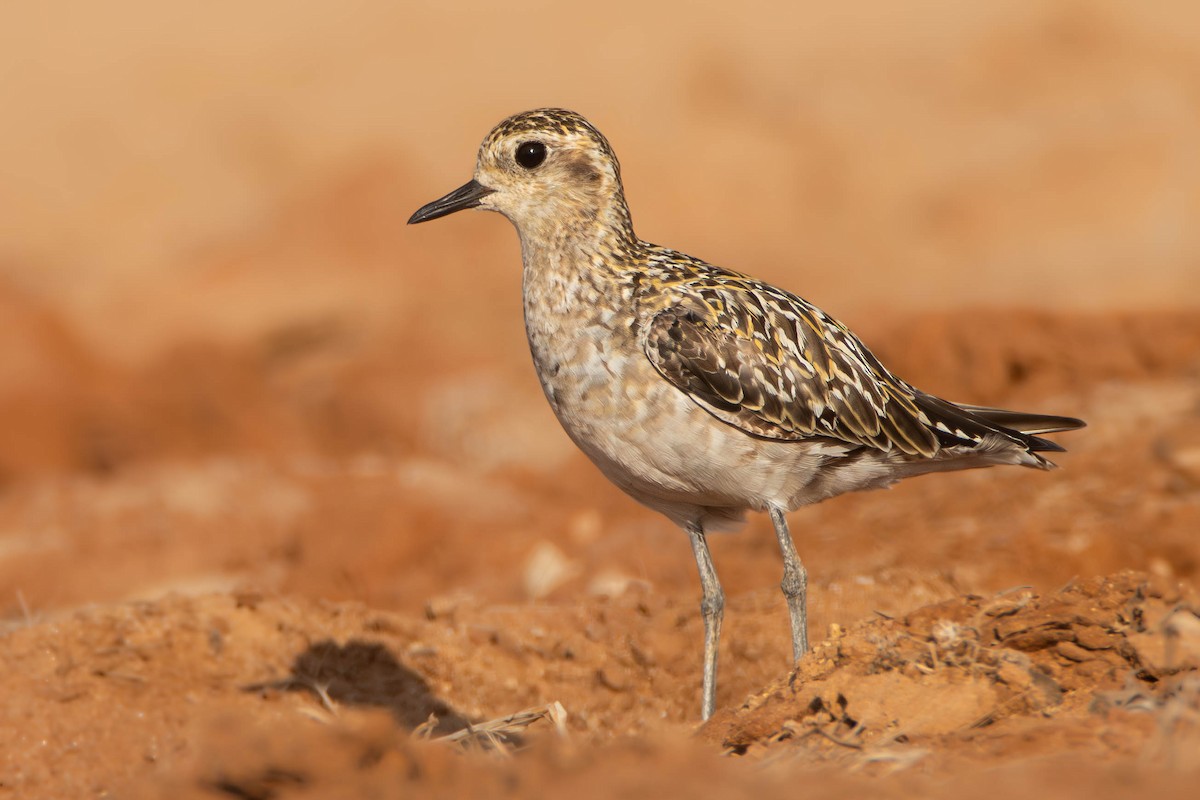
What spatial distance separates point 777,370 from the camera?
6.22 metres

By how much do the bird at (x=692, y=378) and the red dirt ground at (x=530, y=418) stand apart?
98 centimetres

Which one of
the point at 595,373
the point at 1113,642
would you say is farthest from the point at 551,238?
the point at 1113,642

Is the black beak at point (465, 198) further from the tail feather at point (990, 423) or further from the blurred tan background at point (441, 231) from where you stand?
the blurred tan background at point (441, 231)

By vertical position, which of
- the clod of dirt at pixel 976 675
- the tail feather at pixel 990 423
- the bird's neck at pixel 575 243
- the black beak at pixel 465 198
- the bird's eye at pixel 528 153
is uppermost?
the bird's eye at pixel 528 153

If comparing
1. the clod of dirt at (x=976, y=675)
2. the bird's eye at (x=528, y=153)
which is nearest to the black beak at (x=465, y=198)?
the bird's eye at (x=528, y=153)

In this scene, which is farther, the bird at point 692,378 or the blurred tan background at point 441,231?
the blurred tan background at point 441,231

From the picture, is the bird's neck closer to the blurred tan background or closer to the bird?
the bird

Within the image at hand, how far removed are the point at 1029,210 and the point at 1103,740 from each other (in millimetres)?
11757

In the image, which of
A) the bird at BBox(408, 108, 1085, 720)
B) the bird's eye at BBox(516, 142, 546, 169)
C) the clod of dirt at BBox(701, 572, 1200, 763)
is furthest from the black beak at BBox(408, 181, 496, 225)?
the clod of dirt at BBox(701, 572, 1200, 763)

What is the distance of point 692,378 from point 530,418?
8.62 metres

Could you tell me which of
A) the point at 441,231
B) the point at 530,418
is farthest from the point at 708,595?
the point at 441,231

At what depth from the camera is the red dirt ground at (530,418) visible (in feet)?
15.3

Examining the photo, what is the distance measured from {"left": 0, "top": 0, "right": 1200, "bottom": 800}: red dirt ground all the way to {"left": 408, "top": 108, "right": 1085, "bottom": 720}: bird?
0.98m

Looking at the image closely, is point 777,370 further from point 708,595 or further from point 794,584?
point 708,595
